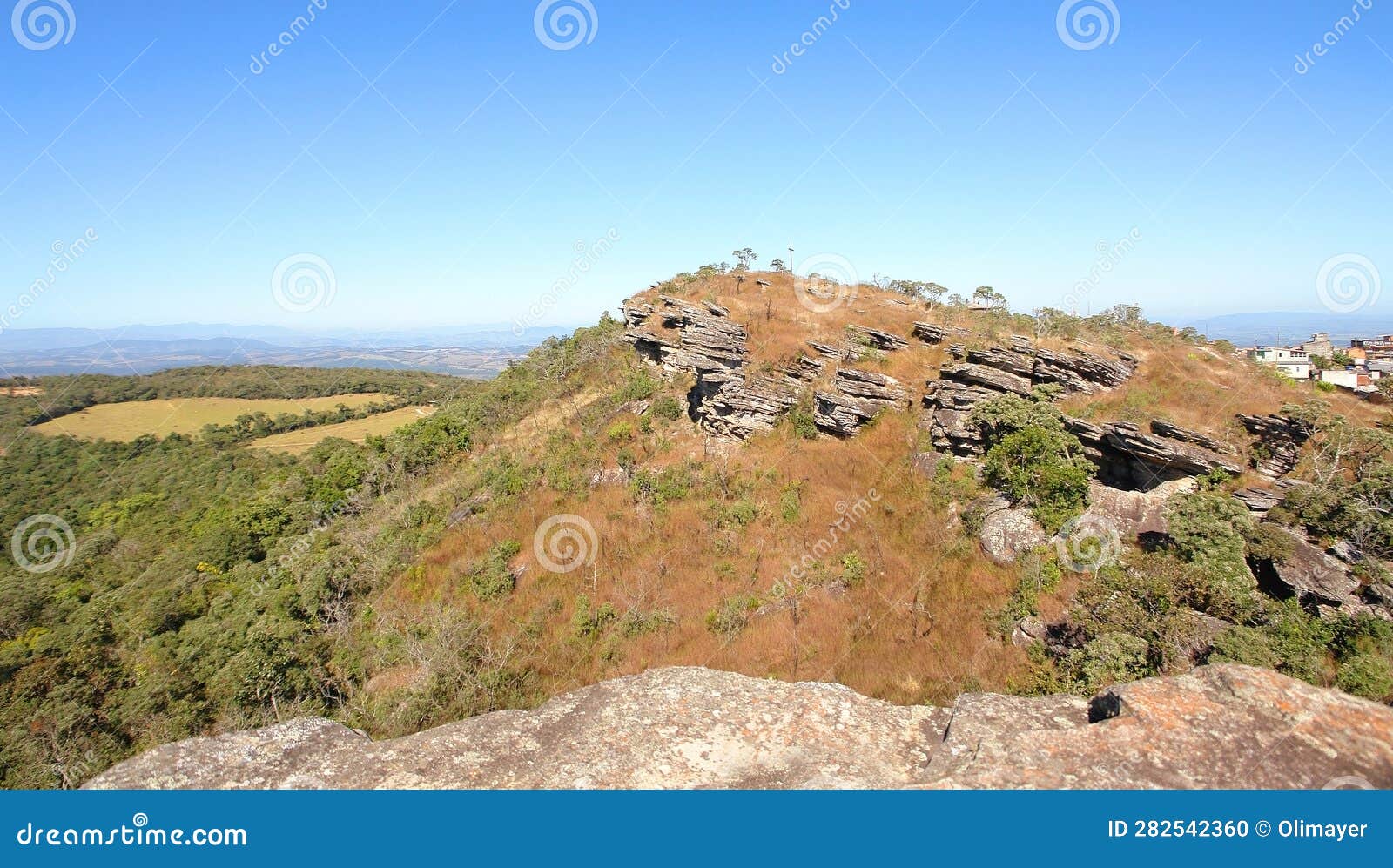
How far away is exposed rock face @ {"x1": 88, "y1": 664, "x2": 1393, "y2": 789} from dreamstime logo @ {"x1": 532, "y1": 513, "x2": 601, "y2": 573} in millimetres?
9120

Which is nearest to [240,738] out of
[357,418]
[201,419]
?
[357,418]

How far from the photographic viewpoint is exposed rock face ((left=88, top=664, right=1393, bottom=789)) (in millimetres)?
4590

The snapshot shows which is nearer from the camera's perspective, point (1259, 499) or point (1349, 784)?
point (1349, 784)

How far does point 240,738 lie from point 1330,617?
15.8m

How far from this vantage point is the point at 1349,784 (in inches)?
169

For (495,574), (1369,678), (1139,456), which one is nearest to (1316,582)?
(1369,678)

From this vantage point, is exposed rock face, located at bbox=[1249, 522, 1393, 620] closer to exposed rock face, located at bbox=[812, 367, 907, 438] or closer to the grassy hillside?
the grassy hillside

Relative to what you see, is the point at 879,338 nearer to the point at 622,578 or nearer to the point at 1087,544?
the point at 1087,544

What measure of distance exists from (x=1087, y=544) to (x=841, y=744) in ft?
30.6

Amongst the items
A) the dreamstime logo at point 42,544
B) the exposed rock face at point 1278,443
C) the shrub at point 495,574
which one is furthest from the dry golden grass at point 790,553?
the dreamstime logo at point 42,544

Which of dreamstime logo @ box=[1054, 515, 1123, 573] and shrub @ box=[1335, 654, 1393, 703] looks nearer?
shrub @ box=[1335, 654, 1393, 703]

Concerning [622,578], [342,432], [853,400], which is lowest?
[342,432]

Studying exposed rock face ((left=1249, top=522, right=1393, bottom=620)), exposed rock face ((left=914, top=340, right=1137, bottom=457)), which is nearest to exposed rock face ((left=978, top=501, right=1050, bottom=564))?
exposed rock face ((left=914, top=340, right=1137, bottom=457))
